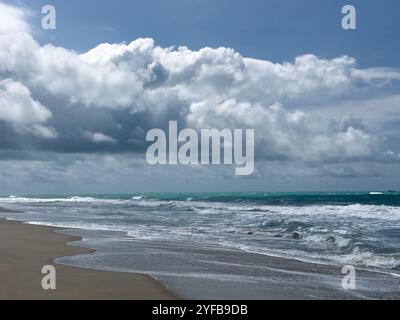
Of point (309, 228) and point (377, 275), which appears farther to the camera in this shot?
point (309, 228)

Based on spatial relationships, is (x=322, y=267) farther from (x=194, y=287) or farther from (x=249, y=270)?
(x=194, y=287)

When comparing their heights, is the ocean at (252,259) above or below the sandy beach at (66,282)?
below

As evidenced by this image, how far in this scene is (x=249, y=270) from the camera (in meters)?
10.8

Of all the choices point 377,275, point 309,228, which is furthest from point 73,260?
point 309,228

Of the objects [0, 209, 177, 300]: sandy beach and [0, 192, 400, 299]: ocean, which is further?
[0, 192, 400, 299]: ocean

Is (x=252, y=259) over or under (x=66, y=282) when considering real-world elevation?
under

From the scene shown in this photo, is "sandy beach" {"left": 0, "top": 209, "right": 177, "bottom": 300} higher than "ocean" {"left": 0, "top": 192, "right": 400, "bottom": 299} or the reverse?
higher

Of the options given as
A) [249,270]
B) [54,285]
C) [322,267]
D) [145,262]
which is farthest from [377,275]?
[54,285]

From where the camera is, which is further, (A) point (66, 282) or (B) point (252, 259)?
(B) point (252, 259)
